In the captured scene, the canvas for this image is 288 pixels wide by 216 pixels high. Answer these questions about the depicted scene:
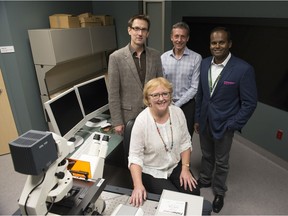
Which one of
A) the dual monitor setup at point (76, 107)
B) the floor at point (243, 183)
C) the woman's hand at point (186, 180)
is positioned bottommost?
the floor at point (243, 183)

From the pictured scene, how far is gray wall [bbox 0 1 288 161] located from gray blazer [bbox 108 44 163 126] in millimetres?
1496

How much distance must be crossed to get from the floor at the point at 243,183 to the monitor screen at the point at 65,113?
65cm

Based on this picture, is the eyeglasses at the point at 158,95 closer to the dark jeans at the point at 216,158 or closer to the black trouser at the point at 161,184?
the black trouser at the point at 161,184

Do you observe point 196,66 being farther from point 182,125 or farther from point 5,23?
point 5,23

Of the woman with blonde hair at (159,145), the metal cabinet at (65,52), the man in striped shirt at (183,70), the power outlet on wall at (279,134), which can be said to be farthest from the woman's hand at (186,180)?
the metal cabinet at (65,52)

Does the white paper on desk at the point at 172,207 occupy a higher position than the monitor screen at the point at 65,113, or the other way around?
the monitor screen at the point at 65,113

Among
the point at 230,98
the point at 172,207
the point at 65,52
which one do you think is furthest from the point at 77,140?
the point at 65,52

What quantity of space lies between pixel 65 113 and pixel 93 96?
416 millimetres

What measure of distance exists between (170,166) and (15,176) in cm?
196

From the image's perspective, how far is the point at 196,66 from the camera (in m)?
2.15

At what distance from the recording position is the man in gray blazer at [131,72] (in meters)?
1.87

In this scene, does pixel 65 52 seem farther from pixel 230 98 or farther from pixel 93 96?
pixel 230 98

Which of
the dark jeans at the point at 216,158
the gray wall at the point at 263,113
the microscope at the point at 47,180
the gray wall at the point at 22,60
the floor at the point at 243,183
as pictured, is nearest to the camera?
the microscope at the point at 47,180

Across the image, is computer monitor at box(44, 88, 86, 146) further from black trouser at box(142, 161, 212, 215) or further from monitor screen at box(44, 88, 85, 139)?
black trouser at box(142, 161, 212, 215)
